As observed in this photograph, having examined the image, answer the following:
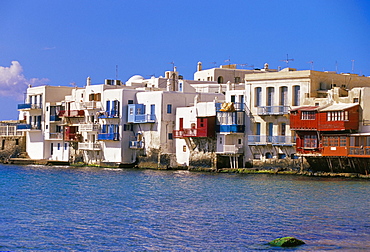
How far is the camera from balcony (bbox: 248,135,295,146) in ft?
187

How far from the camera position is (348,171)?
5197cm

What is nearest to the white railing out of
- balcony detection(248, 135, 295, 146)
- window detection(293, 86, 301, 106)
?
balcony detection(248, 135, 295, 146)

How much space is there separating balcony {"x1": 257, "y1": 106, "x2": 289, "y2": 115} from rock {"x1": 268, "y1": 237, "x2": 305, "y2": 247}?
32.0 metres

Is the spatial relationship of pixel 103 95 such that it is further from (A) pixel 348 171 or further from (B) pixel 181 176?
(A) pixel 348 171

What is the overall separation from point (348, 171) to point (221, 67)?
3445cm

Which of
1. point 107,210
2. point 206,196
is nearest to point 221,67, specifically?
point 206,196

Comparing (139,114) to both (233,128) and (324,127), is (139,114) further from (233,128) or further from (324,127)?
(324,127)

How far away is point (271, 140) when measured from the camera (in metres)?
58.6

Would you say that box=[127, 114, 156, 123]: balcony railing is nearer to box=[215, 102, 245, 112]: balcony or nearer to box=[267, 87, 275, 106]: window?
box=[215, 102, 245, 112]: balcony

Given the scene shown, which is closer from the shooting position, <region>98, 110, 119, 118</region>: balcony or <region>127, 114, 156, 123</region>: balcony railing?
<region>127, 114, 156, 123</region>: balcony railing

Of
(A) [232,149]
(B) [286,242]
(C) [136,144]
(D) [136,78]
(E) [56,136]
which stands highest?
(D) [136,78]

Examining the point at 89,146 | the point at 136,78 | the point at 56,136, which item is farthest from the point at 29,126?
the point at 136,78

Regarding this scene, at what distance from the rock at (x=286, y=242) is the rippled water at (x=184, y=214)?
1.20ft

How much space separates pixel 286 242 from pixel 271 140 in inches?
1303
